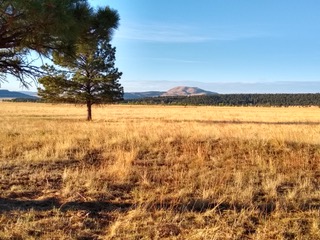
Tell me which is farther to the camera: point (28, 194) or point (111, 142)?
point (111, 142)

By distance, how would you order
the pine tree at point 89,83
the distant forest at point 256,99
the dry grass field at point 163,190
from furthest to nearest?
the distant forest at point 256,99 → the pine tree at point 89,83 → the dry grass field at point 163,190

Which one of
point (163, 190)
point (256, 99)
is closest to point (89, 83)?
point (163, 190)

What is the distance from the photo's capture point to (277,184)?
6.53 metres

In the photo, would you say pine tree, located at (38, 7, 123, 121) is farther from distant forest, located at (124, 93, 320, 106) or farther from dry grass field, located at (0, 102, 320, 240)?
distant forest, located at (124, 93, 320, 106)

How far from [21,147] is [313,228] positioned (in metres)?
8.18

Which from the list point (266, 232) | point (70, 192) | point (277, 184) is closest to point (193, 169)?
point (277, 184)

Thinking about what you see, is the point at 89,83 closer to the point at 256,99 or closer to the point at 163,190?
the point at 163,190

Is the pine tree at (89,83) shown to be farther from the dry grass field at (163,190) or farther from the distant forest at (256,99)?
the distant forest at (256,99)

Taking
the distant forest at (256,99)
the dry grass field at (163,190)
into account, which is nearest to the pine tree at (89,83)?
the dry grass field at (163,190)

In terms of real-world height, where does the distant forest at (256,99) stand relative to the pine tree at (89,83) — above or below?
below

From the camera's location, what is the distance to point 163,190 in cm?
611

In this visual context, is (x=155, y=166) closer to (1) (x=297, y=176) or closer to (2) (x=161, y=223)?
(1) (x=297, y=176)

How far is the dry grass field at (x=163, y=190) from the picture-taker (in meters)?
4.51

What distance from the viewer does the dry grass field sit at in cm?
451
